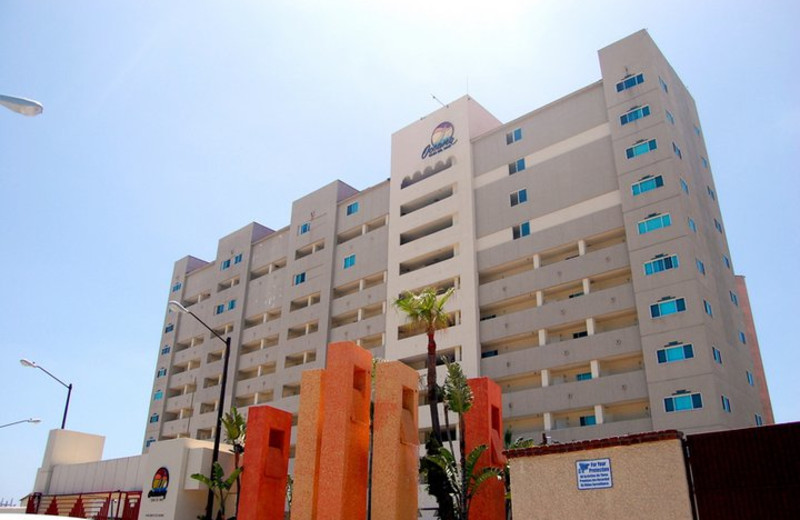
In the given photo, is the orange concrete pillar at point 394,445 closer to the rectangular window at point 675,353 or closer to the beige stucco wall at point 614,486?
the beige stucco wall at point 614,486

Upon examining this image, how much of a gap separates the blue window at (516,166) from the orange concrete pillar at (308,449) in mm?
32790

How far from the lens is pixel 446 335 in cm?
5822

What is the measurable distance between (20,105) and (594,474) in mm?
17406

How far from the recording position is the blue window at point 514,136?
60.7 meters

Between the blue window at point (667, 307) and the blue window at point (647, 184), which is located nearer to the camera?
the blue window at point (667, 307)

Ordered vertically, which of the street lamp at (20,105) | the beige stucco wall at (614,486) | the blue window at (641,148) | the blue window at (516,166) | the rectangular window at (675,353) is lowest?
the beige stucco wall at (614,486)

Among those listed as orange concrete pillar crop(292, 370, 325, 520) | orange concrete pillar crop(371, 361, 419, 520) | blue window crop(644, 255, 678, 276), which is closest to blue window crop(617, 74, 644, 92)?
blue window crop(644, 255, 678, 276)

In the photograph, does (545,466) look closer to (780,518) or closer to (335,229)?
(780,518)

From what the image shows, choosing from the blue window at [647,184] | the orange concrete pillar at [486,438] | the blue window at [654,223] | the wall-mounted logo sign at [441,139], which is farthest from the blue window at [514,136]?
the orange concrete pillar at [486,438]

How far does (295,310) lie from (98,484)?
32398mm

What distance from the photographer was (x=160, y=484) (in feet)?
131

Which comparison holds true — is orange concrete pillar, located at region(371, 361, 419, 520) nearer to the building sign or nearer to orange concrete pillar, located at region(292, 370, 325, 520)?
orange concrete pillar, located at region(292, 370, 325, 520)

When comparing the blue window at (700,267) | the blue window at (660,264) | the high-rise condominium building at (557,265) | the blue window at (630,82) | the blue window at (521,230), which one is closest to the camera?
the high-rise condominium building at (557,265)

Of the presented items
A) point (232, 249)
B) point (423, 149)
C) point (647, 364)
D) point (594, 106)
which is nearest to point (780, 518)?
point (647, 364)
